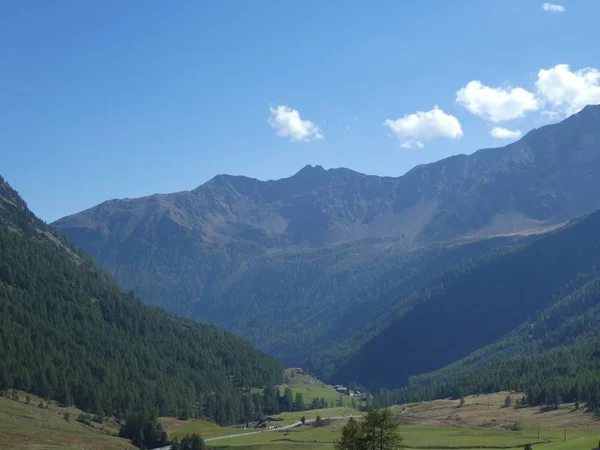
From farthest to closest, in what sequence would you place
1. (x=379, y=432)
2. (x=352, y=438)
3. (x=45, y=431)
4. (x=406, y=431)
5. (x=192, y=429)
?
(x=192, y=429), (x=406, y=431), (x=45, y=431), (x=352, y=438), (x=379, y=432)

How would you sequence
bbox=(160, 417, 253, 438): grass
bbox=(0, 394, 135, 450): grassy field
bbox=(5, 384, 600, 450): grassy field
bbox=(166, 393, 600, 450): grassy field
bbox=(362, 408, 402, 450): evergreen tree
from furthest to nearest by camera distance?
bbox=(160, 417, 253, 438): grass < bbox=(166, 393, 600, 450): grassy field < bbox=(5, 384, 600, 450): grassy field < bbox=(0, 394, 135, 450): grassy field < bbox=(362, 408, 402, 450): evergreen tree

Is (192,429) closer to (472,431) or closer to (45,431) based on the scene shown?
(45,431)

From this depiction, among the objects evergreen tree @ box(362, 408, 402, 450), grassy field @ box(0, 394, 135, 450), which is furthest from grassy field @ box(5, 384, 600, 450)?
evergreen tree @ box(362, 408, 402, 450)

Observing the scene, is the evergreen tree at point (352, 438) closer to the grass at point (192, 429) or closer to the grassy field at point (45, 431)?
the grassy field at point (45, 431)

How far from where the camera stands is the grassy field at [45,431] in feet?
388

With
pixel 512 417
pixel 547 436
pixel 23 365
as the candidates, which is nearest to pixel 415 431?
pixel 512 417

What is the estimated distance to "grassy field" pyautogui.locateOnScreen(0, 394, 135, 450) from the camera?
118 m

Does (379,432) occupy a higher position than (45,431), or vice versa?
(379,432)

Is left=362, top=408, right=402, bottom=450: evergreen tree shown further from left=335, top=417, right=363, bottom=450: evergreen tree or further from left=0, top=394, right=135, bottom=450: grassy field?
left=0, top=394, right=135, bottom=450: grassy field

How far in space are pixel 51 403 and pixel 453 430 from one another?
329 ft

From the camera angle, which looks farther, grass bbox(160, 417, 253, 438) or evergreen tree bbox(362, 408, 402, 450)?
grass bbox(160, 417, 253, 438)

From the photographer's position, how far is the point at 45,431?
13325cm

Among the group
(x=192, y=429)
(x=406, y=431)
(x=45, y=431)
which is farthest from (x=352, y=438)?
(x=192, y=429)

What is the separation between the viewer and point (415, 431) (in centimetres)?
16425
